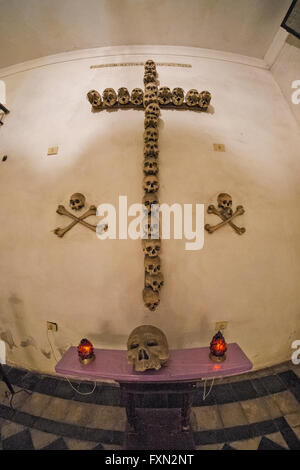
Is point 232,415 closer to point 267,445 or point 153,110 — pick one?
point 267,445

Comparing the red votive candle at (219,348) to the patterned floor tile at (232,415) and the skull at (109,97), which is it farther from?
the skull at (109,97)

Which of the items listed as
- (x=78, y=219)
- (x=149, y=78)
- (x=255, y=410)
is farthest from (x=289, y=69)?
(x=255, y=410)

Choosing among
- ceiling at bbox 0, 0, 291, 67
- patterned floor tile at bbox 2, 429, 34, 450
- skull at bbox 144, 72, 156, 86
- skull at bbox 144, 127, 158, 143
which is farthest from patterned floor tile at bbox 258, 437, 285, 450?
ceiling at bbox 0, 0, 291, 67

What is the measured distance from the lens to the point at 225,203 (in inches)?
95.3

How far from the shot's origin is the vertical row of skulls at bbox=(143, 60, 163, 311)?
7.34 feet

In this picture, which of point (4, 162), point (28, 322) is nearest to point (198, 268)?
point (28, 322)

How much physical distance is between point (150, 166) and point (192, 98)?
1.26 metres

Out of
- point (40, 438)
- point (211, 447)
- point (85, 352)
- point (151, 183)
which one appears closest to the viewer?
point (85, 352)

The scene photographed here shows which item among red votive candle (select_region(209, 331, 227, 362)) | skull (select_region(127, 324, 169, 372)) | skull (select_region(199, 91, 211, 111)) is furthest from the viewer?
skull (select_region(199, 91, 211, 111))

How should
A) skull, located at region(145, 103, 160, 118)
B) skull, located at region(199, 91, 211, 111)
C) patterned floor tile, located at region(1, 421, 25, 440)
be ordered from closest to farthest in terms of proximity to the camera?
patterned floor tile, located at region(1, 421, 25, 440) < skull, located at region(145, 103, 160, 118) < skull, located at region(199, 91, 211, 111)

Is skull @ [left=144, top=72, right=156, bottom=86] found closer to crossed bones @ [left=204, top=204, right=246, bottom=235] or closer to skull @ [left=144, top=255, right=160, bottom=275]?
crossed bones @ [left=204, top=204, right=246, bottom=235]

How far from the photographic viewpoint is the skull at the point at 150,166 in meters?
2.36

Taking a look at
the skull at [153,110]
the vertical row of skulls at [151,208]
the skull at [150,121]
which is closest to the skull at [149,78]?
the vertical row of skulls at [151,208]

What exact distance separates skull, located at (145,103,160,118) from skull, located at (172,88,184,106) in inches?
12.4
